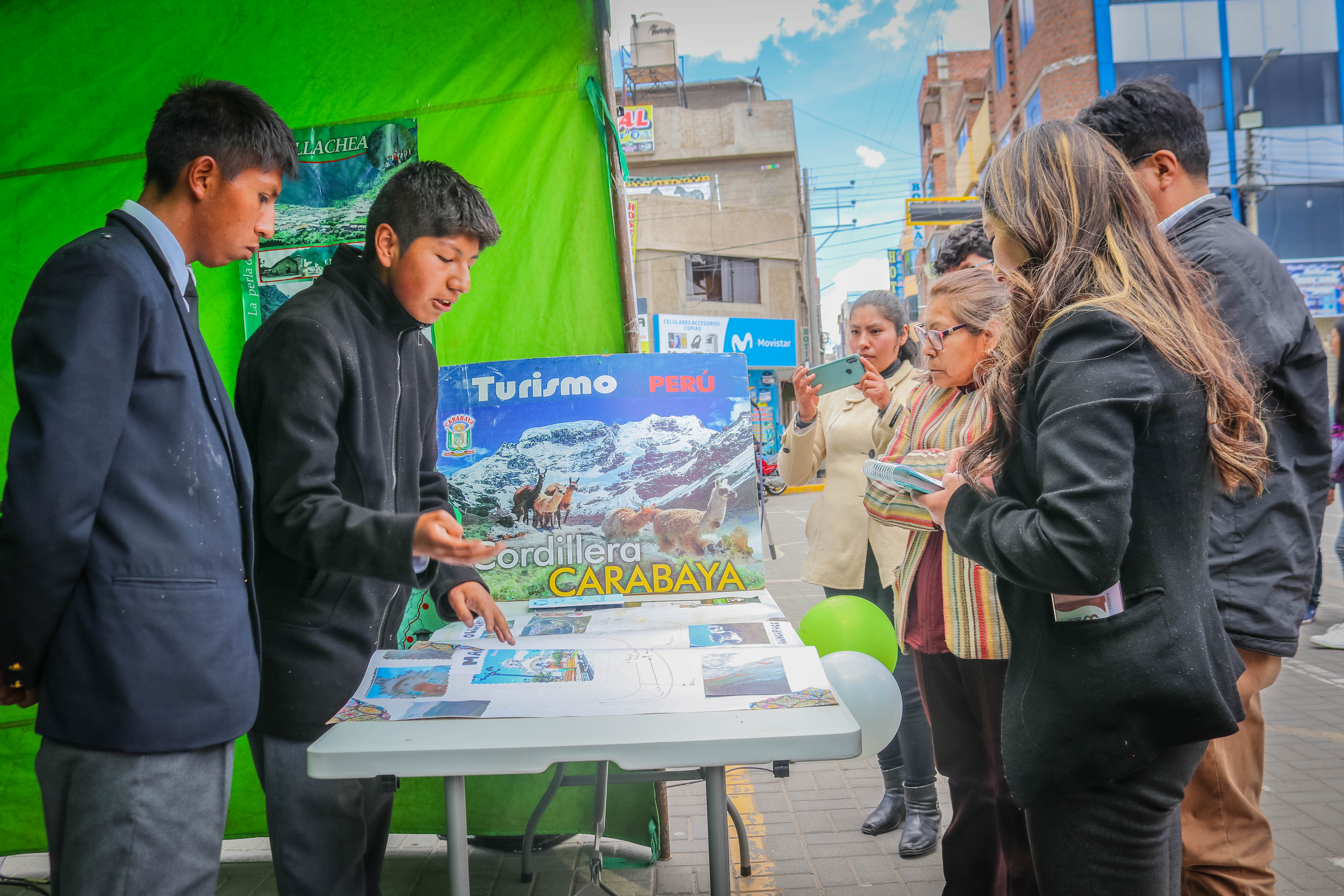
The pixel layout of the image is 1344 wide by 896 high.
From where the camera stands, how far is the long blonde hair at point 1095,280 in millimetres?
1317

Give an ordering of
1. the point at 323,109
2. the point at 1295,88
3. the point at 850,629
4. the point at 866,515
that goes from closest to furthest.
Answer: the point at 850,629, the point at 323,109, the point at 866,515, the point at 1295,88

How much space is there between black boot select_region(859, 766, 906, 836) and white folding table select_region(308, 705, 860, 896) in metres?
1.84

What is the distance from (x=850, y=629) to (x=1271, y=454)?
1053 mm

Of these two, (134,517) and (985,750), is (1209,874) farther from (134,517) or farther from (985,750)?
(134,517)

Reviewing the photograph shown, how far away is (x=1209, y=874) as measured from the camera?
1.84 meters

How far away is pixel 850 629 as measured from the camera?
2295 millimetres

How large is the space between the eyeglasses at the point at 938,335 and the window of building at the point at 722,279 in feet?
76.9

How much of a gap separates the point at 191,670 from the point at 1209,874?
2.10 meters

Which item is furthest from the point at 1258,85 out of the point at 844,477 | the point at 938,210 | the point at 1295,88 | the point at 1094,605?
the point at 1094,605

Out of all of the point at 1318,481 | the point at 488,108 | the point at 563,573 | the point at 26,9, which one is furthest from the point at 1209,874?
the point at 26,9

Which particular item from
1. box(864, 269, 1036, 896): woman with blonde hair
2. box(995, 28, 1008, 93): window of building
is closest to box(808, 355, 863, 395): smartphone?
box(864, 269, 1036, 896): woman with blonde hair

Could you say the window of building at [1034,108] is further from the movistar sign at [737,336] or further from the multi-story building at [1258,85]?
the movistar sign at [737,336]

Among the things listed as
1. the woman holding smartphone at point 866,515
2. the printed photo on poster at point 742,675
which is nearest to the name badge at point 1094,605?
the printed photo on poster at point 742,675

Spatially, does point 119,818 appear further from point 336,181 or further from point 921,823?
point 921,823
